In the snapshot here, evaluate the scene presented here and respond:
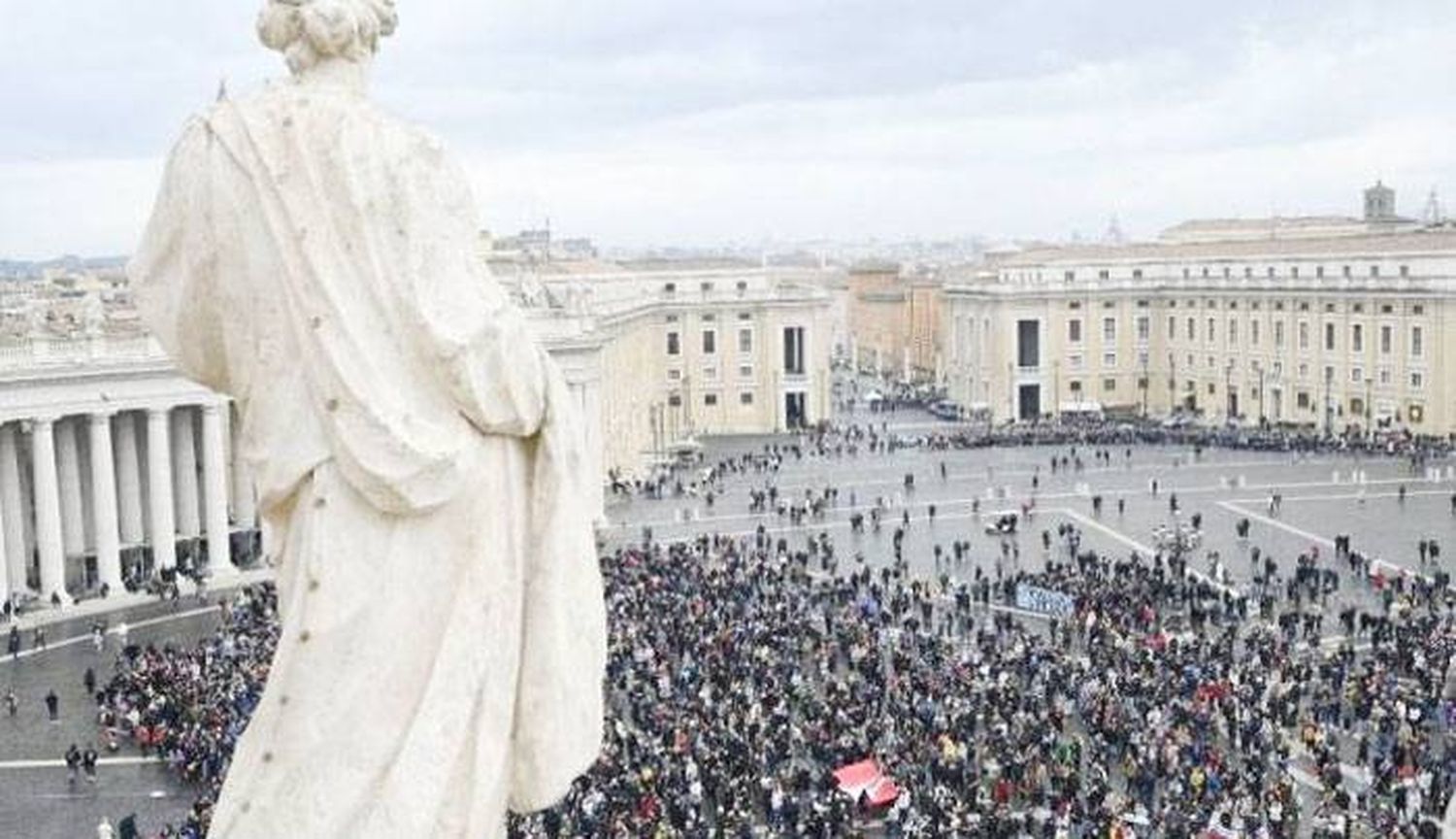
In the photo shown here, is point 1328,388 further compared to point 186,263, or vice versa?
point 1328,388

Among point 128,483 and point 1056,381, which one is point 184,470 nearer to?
point 128,483

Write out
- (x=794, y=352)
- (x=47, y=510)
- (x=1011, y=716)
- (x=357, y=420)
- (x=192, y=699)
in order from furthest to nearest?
(x=794, y=352), (x=47, y=510), (x=192, y=699), (x=1011, y=716), (x=357, y=420)

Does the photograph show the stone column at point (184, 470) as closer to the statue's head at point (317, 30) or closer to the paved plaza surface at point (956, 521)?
the paved plaza surface at point (956, 521)

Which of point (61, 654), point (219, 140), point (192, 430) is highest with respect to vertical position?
point (219, 140)

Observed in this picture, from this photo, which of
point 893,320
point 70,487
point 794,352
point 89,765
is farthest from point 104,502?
point 893,320

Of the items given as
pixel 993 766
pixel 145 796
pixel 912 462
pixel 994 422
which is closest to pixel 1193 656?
pixel 993 766

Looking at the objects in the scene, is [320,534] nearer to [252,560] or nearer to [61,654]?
[61,654]

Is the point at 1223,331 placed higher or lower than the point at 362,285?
lower

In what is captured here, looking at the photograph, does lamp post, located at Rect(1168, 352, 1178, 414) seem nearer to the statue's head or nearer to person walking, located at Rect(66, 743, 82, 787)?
person walking, located at Rect(66, 743, 82, 787)
